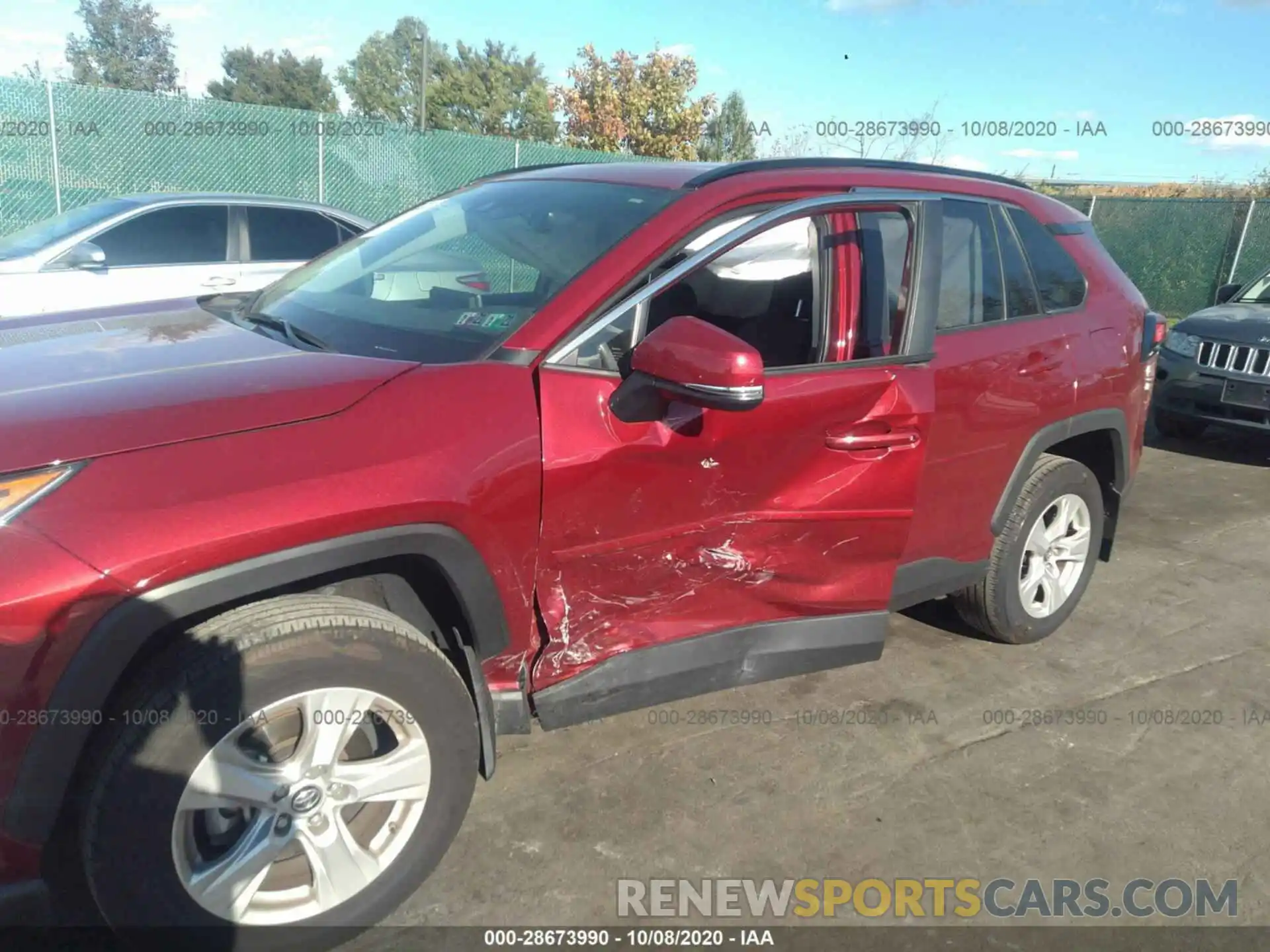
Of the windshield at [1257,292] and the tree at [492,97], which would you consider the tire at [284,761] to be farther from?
the tree at [492,97]

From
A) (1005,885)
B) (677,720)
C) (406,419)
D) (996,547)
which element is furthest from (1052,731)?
(406,419)

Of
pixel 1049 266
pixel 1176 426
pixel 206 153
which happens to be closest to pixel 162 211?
pixel 206 153

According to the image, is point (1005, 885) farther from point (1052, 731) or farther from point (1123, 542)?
point (1123, 542)

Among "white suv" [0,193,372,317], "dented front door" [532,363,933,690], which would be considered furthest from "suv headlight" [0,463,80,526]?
"white suv" [0,193,372,317]

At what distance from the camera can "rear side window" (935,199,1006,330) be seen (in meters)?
3.28

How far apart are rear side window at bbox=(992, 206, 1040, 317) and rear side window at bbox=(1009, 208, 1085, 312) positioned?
1.9 inches

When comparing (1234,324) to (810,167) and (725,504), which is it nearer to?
(810,167)

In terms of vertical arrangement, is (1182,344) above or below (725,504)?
above

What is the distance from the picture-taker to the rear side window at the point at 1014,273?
3574 mm

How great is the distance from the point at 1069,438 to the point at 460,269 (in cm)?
248

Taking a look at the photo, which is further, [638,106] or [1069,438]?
[638,106]

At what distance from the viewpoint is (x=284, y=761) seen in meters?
2.08

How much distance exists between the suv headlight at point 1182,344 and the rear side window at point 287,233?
6.95 meters

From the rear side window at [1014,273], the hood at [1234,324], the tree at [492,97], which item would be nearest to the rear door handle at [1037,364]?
the rear side window at [1014,273]
